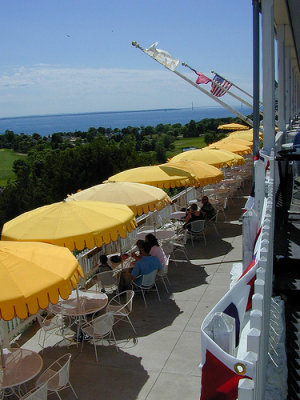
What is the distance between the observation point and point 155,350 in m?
6.57

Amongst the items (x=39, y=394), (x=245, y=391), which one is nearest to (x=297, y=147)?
(x=39, y=394)

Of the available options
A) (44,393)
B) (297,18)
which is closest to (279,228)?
(44,393)

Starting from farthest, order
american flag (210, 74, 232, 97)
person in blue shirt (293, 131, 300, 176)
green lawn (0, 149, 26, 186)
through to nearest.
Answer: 1. green lawn (0, 149, 26, 186)
2. american flag (210, 74, 232, 97)
3. person in blue shirt (293, 131, 300, 176)

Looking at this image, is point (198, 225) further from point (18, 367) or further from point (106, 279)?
point (18, 367)

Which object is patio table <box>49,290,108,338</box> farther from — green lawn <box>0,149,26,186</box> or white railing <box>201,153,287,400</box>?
green lawn <box>0,149,26,186</box>

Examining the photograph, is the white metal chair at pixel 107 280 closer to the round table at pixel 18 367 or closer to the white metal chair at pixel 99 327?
the white metal chair at pixel 99 327

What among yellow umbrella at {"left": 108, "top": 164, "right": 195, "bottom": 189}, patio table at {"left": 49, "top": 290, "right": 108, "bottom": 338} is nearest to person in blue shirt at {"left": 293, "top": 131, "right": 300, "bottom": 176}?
yellow umbrella at {"left": 108, "top": 164, "right": 195, "bottom": 189}

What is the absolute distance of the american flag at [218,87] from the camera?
62.8ft

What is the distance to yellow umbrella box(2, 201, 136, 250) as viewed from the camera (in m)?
6.71

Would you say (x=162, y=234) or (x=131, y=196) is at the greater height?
(x=131, y=196)

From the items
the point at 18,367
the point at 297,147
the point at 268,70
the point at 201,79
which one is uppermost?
the point at 201,79

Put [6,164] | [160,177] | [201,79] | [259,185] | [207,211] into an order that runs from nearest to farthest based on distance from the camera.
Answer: [259,185] < [160,177] < [207,211] < [201,79] < [6,164]

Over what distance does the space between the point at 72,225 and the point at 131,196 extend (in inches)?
86.1

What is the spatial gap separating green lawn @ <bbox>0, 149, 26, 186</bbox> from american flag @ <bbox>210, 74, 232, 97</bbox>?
102218 millimetres
